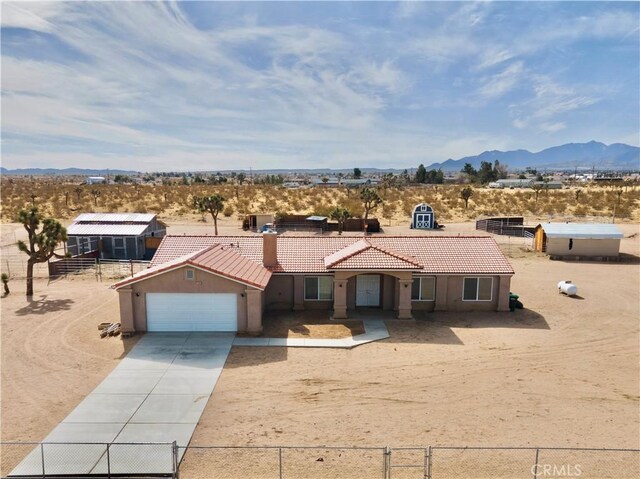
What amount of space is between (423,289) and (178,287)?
12.9 meters

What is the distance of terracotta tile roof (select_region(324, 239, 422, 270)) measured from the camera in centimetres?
2303

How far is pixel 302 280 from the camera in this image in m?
24.9

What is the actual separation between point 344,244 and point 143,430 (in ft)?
52.8

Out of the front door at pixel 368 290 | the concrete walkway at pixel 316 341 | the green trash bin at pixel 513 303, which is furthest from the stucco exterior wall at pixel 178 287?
the green trash bin at pixel 513 303

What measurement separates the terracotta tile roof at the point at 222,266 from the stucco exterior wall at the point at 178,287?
0.30m

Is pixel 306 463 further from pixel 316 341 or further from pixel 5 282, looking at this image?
pixel 5 282

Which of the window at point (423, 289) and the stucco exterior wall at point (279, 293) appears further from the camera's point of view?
the stucco exterior wall at point (279, 293)

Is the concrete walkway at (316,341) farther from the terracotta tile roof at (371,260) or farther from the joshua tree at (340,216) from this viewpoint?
the joshua tree at (340,216)

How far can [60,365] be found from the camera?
709 inches

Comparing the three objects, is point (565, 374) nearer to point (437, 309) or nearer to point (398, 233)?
point (437, 309)

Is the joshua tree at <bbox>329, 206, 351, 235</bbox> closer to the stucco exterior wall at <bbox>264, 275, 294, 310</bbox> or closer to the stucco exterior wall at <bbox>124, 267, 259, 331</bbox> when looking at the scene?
the stucco exterior wall at <bbox>264, 275, 294, 310</bbox>

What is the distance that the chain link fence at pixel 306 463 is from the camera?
38.1 ft

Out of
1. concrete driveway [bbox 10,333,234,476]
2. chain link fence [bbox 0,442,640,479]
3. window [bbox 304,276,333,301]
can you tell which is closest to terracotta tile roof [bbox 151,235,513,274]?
window [bbox 304,276,333,301]

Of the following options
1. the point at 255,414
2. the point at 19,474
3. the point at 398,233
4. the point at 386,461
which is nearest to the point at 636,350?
the point at 386,461
